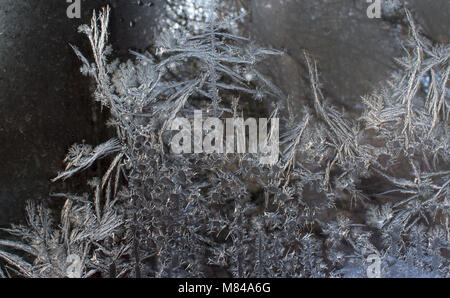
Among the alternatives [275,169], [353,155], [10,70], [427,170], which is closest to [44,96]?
[10,70]

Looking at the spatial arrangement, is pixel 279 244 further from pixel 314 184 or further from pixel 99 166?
pixel 99 166

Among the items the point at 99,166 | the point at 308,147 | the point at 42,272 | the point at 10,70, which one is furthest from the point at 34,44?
the point at 308,147

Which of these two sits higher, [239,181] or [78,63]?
[78,63]

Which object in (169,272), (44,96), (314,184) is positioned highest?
(44,96)

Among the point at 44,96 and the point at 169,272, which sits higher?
the point at 44,96
